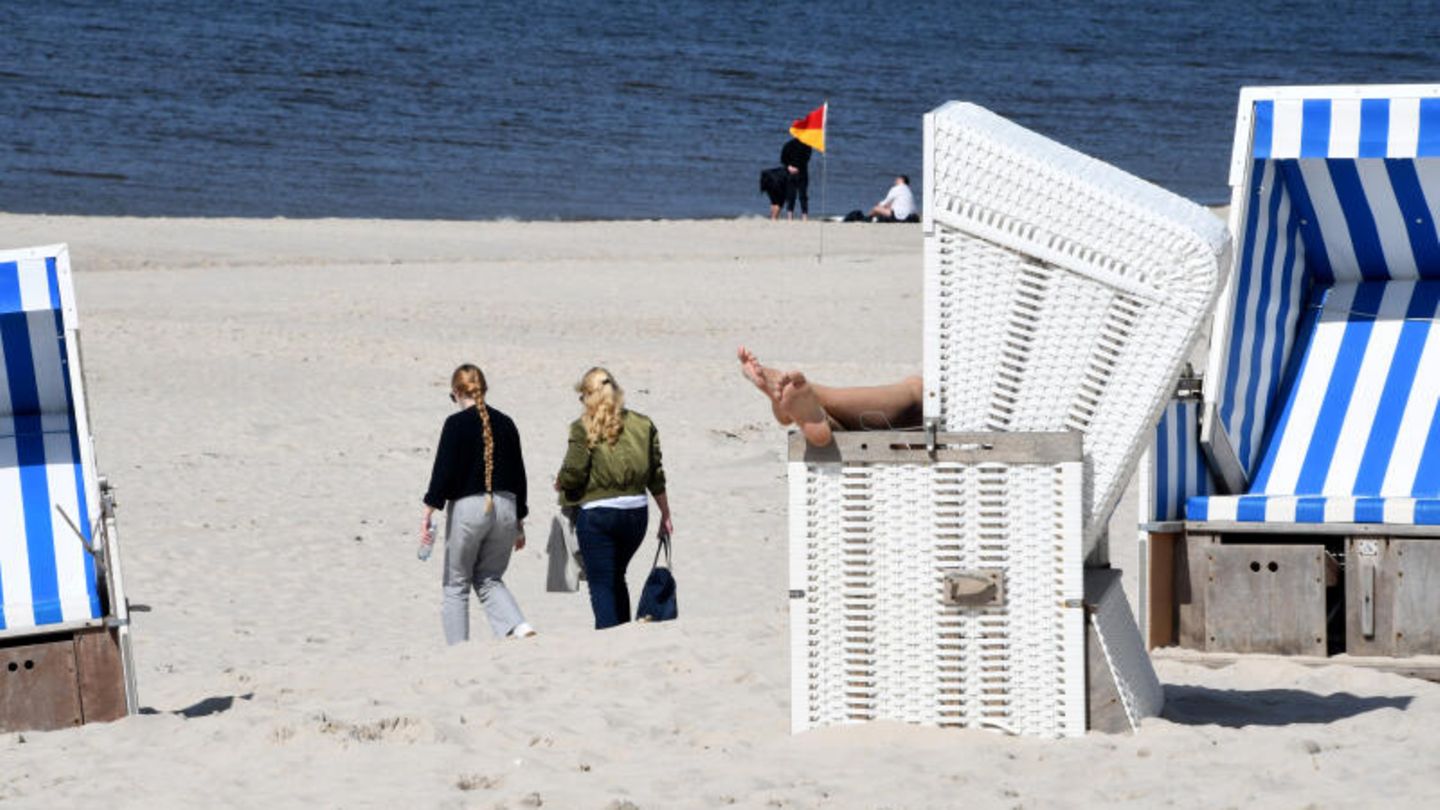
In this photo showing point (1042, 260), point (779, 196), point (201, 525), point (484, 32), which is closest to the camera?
point (1042, 260)

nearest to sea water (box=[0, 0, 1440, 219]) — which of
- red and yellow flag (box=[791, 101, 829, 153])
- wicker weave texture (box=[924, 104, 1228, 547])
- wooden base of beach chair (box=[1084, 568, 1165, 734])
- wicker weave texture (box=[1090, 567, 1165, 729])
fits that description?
red and yellow flag (box=[791, 101, 829, 153])

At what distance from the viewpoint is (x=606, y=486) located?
8.91 meters

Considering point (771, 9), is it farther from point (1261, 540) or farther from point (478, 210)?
point (1261, 540)

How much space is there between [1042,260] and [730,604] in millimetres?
4646

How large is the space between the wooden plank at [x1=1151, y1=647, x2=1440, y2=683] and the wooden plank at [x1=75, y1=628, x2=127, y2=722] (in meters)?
3.31

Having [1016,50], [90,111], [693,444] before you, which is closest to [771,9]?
[1016,50]

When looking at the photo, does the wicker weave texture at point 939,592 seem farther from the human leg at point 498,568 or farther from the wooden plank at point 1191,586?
the human leg at point 498,568

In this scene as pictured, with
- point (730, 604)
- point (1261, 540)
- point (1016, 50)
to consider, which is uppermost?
point (1016, 50)

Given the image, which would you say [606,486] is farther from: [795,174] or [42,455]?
[795,174]

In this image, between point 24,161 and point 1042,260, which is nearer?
point 1042,260

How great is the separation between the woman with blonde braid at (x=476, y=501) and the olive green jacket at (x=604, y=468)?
19 cm

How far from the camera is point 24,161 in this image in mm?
33438

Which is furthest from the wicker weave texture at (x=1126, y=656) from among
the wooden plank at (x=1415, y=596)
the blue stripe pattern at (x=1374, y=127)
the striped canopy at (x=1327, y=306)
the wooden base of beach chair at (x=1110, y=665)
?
the blue stripe pattern at (x=1374, y=127)

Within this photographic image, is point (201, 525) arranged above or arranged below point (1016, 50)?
below
